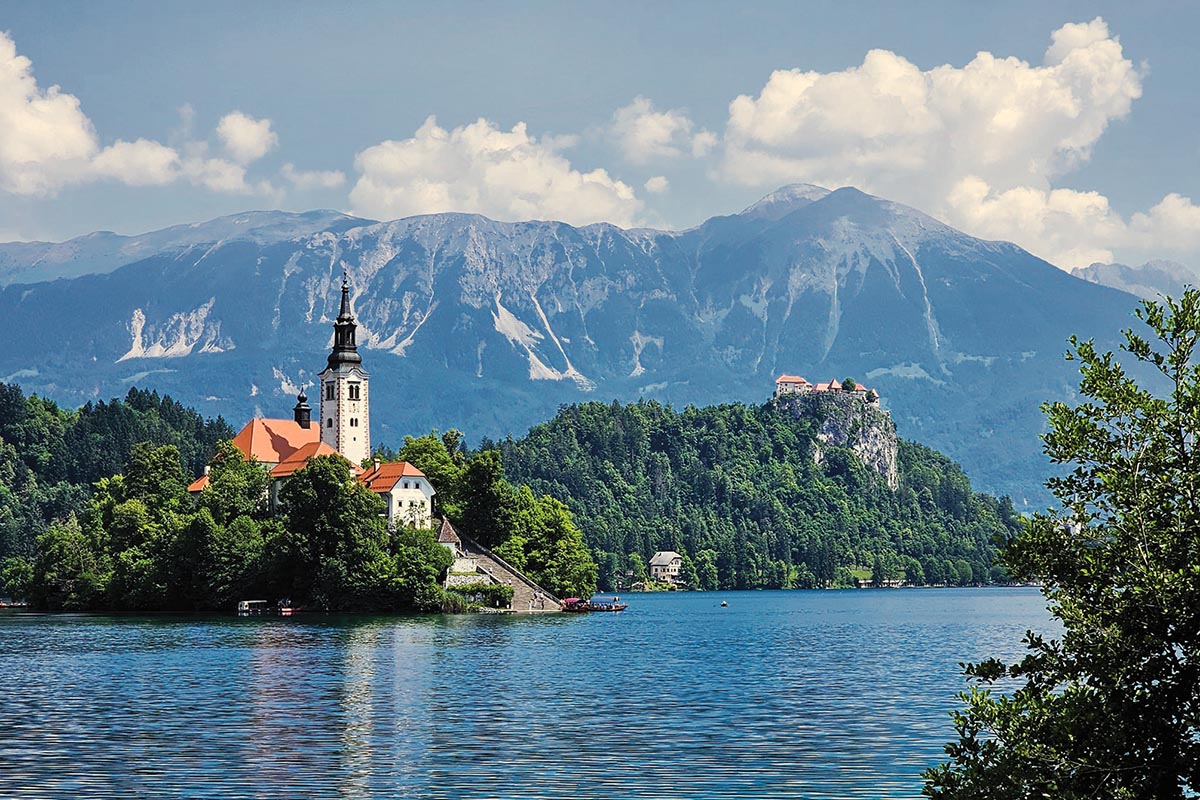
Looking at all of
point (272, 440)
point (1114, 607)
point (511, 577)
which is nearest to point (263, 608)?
point (511, 577)

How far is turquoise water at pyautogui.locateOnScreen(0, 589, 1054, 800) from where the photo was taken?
42.3 metres

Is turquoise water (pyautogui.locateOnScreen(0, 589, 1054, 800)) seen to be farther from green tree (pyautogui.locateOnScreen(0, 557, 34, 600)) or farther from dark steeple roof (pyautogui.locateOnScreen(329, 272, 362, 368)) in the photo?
dark steeple roof (pyautogui.locateOnScreen(329, 272, 362, 368))

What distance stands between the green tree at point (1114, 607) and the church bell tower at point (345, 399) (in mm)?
150505

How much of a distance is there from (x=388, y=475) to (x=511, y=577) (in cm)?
1641

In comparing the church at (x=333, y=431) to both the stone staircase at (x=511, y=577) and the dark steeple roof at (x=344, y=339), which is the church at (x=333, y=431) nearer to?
the dark steeple roof at (x=344, y=339)

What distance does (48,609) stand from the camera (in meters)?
156

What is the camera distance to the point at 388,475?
14888 cm

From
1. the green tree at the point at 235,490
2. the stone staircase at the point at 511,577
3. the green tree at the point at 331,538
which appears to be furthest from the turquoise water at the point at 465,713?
the green tree at the point at 235,490

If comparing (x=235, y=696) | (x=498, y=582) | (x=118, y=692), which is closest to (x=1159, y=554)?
(x=235, y=696)

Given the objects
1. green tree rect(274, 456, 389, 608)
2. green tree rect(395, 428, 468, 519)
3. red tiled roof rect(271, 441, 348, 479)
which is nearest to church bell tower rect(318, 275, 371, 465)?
red tiled roof rect(271, 441, 348, 479)

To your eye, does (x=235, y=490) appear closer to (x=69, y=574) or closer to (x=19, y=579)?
(x=69, y=574)

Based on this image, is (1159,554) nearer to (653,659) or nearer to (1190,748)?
(1190,748)

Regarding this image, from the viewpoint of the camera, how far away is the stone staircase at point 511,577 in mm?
143875

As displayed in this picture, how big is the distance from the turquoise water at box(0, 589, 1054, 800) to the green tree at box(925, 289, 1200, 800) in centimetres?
1602
